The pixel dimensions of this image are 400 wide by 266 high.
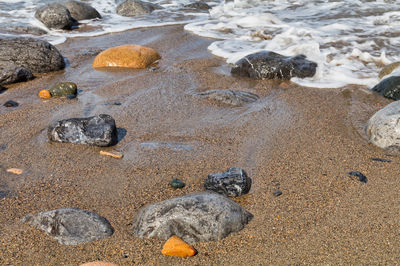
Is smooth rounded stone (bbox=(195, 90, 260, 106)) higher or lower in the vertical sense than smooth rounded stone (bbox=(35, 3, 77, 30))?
lower

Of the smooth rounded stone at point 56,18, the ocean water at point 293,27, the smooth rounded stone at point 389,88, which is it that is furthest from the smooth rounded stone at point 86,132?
the smooth rounded stone at point 56,18

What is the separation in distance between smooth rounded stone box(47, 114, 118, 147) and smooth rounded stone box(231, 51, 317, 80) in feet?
9.36

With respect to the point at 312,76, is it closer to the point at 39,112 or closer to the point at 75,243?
the point at 39,112

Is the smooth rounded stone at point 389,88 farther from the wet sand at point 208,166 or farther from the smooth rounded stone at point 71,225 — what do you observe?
the smooth rounded stone at point 71,225

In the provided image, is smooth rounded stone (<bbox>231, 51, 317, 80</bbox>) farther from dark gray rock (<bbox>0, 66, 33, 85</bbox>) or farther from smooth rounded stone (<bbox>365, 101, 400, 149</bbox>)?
dark gray rock (<bbox>0, 66, 33, 85</bbox>)

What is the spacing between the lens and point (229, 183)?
313cm

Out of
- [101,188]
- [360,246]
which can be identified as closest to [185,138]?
[101,188]

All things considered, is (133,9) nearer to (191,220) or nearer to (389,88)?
(389,88)

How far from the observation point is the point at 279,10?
1194 cm

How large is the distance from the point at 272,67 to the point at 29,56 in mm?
4084

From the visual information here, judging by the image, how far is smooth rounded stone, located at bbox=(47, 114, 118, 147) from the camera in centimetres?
393

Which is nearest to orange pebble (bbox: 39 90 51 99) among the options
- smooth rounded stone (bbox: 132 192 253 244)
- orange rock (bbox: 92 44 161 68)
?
orange rock (bbox: 92 44 161 68)

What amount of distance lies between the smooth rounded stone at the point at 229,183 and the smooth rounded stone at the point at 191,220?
1.26 feet

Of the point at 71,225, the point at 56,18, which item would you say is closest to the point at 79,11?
the point at 56,18
